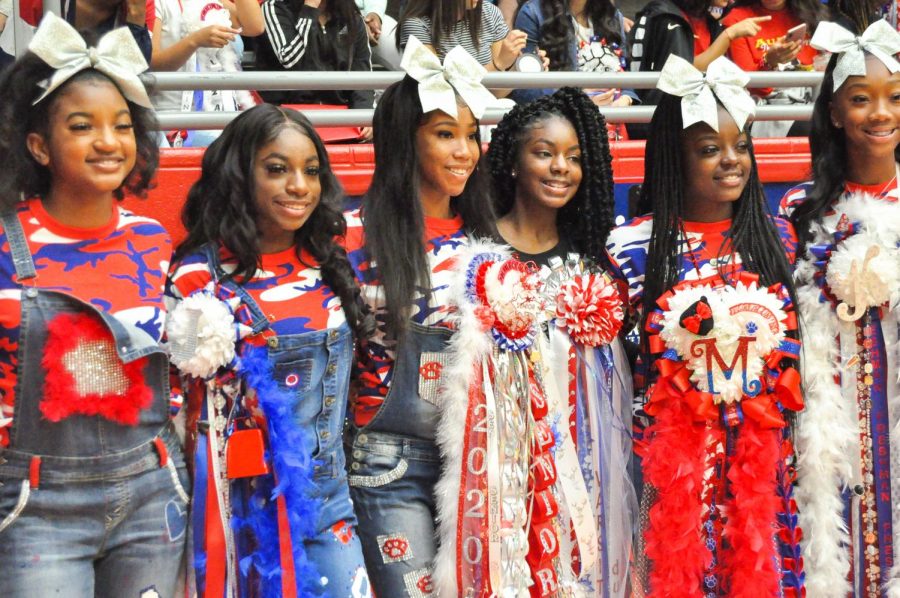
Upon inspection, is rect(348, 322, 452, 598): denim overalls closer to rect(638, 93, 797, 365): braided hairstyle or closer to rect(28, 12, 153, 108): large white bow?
rect(638, 93, 797, 365): braided hairstyle

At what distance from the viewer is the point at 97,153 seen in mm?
3451

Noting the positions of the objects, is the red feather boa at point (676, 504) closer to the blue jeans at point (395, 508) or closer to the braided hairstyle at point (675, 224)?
the braided hairstyle at point (675, 224)

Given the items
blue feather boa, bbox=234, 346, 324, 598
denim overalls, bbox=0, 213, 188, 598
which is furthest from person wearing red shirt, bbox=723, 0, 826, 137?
denim overalls, bbox=0, 213, 188, 598

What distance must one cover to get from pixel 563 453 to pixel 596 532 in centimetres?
29

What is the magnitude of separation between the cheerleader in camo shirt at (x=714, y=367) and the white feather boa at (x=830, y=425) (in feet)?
0.30

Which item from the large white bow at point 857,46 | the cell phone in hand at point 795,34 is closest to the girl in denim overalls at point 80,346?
Answer: the large white bow at point 857,46

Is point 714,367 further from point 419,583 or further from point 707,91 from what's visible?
point 419,583

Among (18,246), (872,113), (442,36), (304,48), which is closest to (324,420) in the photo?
(18,246)

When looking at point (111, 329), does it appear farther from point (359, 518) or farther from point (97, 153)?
point (359, 518)

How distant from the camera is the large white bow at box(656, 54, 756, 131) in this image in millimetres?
4340

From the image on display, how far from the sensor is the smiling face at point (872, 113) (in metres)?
4.43

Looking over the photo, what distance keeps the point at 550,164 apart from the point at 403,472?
1.26 m

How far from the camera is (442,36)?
235 inches

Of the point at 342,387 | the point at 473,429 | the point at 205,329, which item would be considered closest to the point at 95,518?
the point at 205,329
